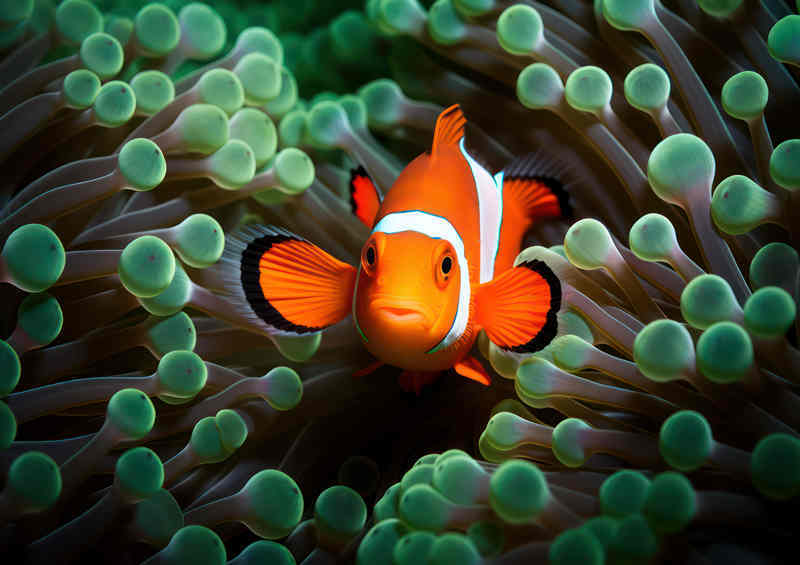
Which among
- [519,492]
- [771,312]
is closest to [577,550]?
[519,492]

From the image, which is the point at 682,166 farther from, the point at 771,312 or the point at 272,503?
the point at 272,503

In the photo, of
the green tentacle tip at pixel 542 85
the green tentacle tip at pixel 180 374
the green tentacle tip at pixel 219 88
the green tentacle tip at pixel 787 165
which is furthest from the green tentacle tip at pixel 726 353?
the green tentacle tip at pixel 219 88

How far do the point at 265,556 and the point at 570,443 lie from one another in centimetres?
45

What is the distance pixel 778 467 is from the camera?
64 cm

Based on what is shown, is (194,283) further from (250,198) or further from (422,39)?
(422,39)

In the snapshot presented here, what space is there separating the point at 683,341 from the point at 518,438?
0.25m

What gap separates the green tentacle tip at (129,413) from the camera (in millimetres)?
882

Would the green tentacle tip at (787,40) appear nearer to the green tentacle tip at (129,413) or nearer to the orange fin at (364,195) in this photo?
the orange fin at (364,195)

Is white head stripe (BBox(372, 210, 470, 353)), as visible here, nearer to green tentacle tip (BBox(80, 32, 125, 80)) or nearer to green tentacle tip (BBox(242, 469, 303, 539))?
green tentacle tip (BBox(242, 469, 303, 539))

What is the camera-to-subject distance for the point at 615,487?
0.69 m

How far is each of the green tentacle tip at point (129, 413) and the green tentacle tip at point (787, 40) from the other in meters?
1.02

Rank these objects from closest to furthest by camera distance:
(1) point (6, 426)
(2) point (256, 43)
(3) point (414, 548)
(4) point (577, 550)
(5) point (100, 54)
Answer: (4) point (577, 550), (3) point (414, 548), (1) point (6, 426), (5) point (100, 54), (2) point (256, 43)

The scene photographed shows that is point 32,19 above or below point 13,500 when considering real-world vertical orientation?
above

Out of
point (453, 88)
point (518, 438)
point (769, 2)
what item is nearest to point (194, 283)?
point (518, 438)
